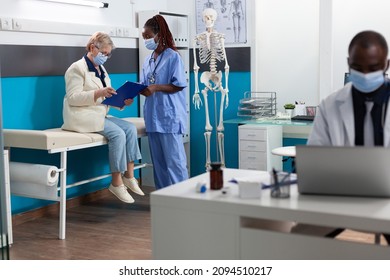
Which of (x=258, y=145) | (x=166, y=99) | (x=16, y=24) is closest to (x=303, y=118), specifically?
(x=258, y=145)

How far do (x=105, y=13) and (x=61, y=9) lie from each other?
539 mm

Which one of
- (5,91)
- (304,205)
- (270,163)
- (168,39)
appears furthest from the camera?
(270,163)

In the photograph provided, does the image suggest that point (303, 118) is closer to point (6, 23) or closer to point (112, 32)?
point (112, 32)

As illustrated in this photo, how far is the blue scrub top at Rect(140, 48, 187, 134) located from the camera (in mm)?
4336

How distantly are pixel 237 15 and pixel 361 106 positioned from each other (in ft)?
10.7

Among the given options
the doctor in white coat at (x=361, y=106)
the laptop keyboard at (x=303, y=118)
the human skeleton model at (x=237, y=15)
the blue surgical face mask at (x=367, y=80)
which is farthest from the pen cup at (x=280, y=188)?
the human skeleton model at (x=237, y=15)

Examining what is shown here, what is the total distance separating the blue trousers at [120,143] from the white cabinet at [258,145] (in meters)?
0.89

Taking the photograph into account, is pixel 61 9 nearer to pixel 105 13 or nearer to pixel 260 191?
pixel 105 13

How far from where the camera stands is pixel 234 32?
5.38m

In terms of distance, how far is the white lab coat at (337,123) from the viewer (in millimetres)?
2229

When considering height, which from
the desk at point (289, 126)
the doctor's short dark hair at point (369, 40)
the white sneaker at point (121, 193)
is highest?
the doctor's short dark hair at point (369, 40)

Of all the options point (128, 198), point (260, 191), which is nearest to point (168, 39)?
point (128, 198)

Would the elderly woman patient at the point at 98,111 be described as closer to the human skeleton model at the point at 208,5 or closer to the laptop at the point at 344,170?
the human skeleton model at the point at 208,5

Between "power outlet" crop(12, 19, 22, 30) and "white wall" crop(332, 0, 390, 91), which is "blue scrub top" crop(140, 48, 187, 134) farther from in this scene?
"white wall" crop(332, 0, 390, 91)
